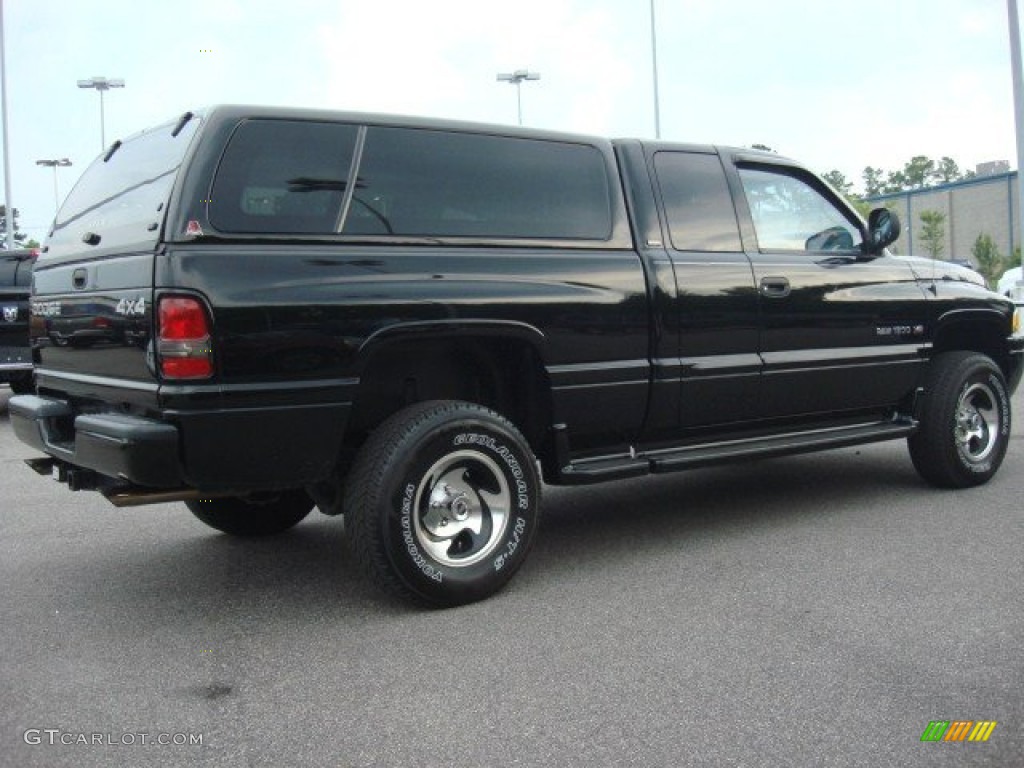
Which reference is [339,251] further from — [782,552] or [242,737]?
[782,552]

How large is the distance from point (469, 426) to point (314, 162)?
1.20 meters

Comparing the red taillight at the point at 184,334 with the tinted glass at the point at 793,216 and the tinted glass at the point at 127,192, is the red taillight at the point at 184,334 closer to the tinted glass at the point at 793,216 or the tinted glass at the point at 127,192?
the tinted glass at the point at 127,192

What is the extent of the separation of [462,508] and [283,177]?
1503 mm

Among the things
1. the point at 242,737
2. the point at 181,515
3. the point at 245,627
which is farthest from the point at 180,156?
the point at 181,515

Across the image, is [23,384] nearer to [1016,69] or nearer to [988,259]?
[1016,69]

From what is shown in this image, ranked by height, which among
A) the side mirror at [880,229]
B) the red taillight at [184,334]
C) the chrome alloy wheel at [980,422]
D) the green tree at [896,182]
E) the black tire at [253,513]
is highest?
the green tree at [896,182]

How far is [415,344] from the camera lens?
3975 millimetres

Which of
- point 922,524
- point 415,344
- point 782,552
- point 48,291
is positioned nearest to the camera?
point 415,344

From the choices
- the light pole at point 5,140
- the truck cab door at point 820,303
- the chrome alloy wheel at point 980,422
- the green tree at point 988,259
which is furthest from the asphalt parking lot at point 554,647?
the green tree at point 988,259

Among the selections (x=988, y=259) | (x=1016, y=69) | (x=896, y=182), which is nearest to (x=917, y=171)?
(x=896, y=182)

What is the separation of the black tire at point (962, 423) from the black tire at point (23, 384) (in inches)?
355

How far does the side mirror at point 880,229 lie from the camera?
5547 mm

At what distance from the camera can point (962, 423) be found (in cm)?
598

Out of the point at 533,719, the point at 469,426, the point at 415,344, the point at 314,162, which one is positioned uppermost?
the point at 314,162
